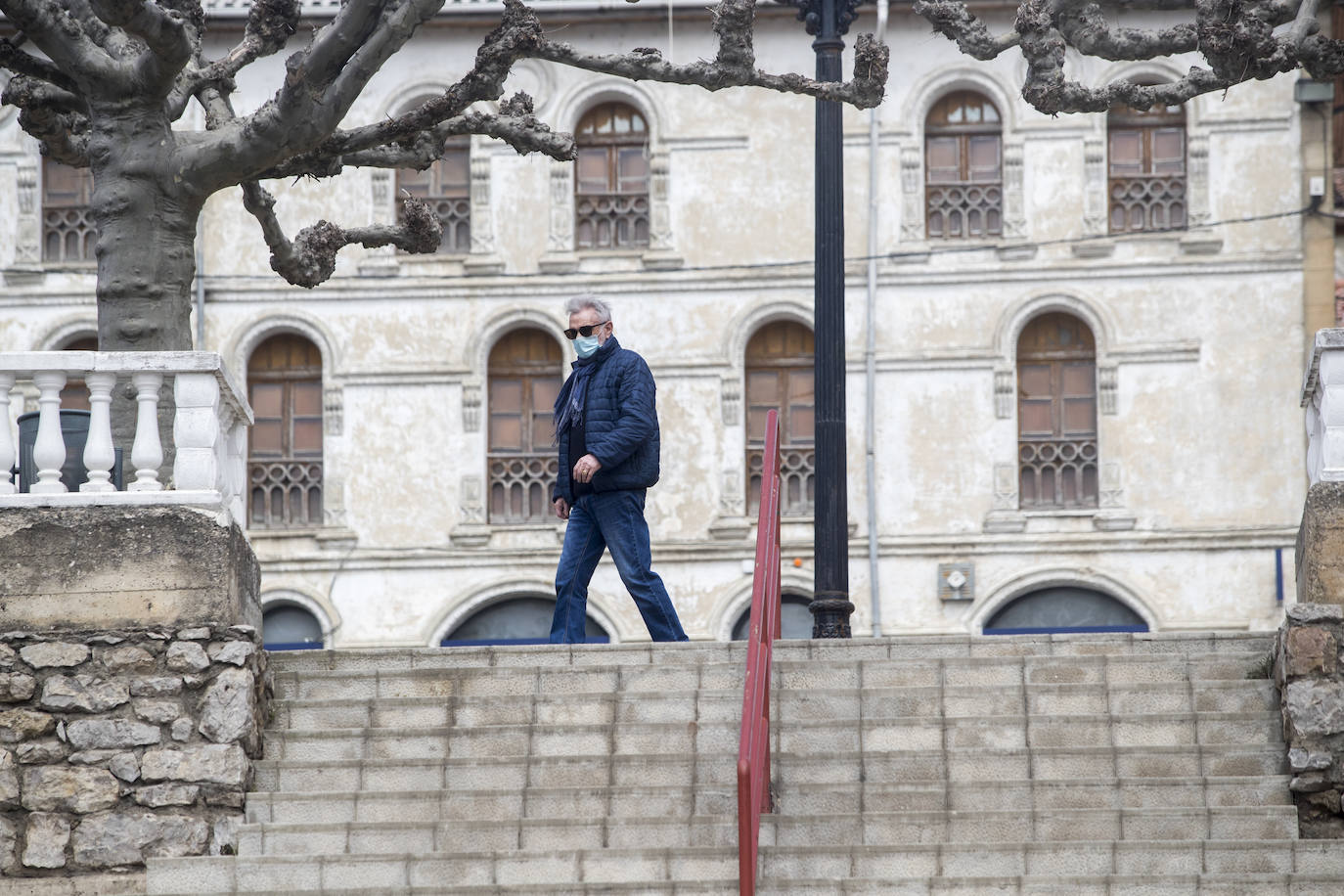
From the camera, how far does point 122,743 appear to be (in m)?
9.55

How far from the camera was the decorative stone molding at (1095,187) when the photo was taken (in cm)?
2619

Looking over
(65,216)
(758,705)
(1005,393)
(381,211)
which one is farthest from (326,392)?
(758,705)

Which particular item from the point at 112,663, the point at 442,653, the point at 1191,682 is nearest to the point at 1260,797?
the point at 1191,682

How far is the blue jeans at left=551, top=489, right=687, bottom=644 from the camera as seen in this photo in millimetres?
11227

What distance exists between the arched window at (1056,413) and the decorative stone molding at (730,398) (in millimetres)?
3199

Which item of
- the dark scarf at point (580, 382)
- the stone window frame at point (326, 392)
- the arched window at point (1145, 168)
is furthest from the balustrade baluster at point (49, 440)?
the arched window at point (1145, 168)

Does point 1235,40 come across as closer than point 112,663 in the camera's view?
No

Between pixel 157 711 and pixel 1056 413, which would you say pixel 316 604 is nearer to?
pixel 1056 413

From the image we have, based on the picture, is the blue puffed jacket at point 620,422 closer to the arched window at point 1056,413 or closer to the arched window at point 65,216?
the arched window at point 1056,413

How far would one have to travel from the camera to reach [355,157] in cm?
1268

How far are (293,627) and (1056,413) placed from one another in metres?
9.06

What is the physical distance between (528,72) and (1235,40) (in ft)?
55.2

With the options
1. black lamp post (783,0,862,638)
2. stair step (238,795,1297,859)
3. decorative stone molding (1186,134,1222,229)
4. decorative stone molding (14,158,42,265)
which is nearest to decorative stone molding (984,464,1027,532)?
decorative stone molding (1186,134,1222,229)

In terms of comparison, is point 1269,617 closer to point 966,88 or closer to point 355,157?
point 966,88
